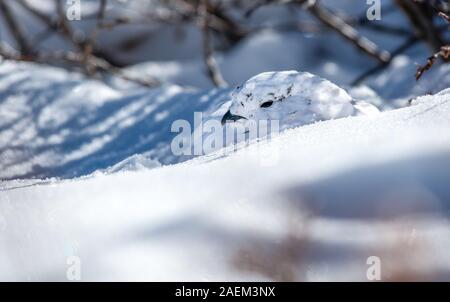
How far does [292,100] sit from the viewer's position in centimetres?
138

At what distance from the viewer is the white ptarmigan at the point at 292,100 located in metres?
1.36

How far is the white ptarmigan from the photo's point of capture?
1.36 metres

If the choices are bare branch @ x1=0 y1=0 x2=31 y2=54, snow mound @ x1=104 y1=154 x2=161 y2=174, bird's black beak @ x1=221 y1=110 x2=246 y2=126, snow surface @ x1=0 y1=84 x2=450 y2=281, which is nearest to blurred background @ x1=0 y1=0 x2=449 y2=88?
bare branch @ x1=0 y1=0 x2=31 y2=54

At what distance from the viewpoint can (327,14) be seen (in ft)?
7.32

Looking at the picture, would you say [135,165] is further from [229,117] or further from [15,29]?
[15,29]

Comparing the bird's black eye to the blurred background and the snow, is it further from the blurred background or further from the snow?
the blurred background

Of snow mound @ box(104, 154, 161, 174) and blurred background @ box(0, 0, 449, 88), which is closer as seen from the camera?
snow mound @ box(104, 154, 161, 174)

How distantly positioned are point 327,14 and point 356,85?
0.36 m

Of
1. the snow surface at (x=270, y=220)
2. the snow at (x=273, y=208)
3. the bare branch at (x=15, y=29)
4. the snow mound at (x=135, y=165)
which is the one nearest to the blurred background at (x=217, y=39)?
the bare branch at (x=15, y=29)

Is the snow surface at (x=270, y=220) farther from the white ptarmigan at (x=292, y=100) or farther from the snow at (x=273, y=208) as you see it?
the white ptarmigan at (x=292, y=100)

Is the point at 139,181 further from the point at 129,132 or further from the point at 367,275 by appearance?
the point at 129,132

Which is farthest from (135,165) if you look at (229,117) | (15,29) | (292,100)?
(15,29)

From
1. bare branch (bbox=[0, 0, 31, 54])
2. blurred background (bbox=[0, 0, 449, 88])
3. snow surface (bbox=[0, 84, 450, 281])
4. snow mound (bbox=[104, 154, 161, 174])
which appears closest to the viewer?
snow surface (bbox=[0, 84, 450, 281])
